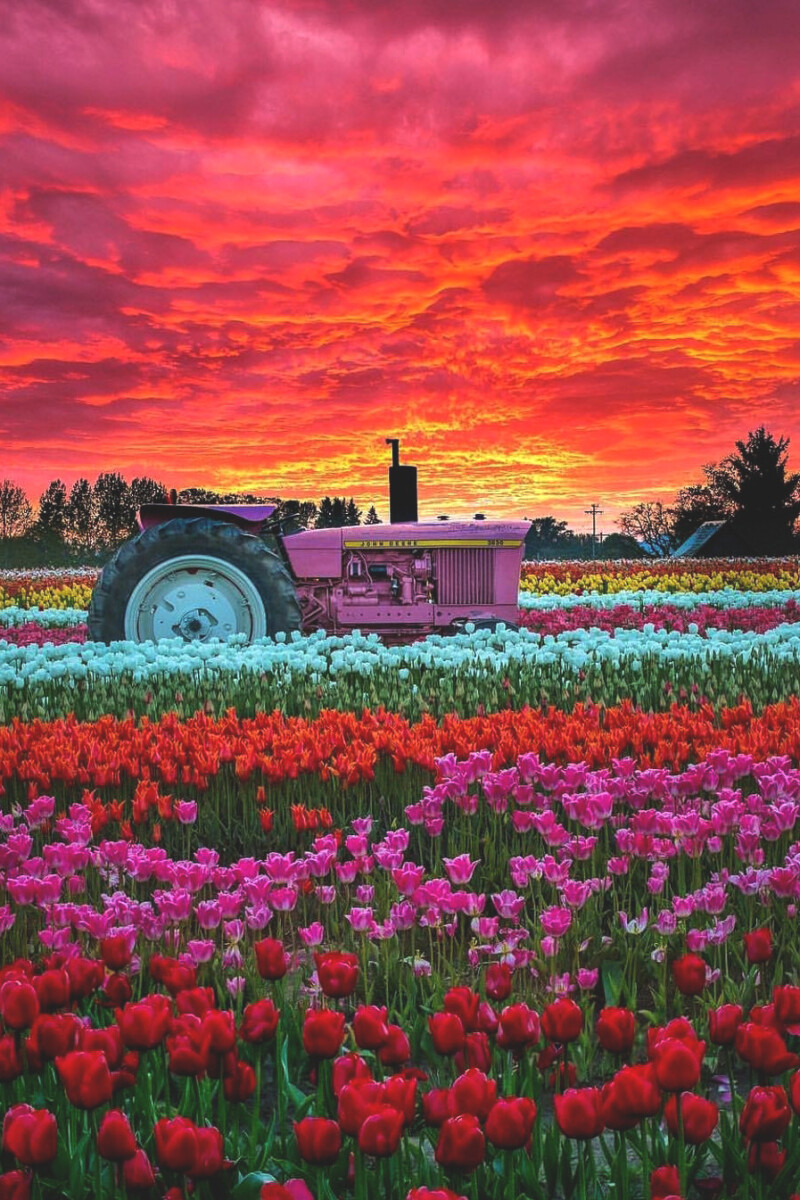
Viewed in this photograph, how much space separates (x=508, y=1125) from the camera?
4.71 feet

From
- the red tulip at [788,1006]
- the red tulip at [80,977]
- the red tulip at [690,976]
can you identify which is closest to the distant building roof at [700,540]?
the red tulip at [690,976]

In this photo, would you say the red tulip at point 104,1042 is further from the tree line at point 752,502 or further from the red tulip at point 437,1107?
the tree line at point 752,502

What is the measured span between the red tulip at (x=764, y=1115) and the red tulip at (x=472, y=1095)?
38cm

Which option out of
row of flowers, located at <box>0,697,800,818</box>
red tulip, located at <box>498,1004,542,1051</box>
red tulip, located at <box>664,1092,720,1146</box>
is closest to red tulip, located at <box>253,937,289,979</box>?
red tulip, located at <box>498,1004,542,1051</box>

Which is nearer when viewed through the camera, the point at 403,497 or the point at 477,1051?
the point at 477,1051

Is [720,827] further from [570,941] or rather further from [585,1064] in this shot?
[585,1064]

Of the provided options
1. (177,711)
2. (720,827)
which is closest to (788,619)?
(177,711)

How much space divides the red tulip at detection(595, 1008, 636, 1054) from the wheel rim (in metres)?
7.24

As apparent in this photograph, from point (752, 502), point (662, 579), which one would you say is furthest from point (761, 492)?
point (662, 579)

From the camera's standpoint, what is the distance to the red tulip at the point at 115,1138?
4.85 ft

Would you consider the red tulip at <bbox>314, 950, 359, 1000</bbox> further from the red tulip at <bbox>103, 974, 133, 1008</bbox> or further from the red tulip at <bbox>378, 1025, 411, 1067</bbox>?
the red tulip at <bbox>103, 974, 133, 1008</bbox>

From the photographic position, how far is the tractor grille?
401 inches

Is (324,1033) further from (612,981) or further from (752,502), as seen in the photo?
(752,502)

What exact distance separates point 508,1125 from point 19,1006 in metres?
0.95
